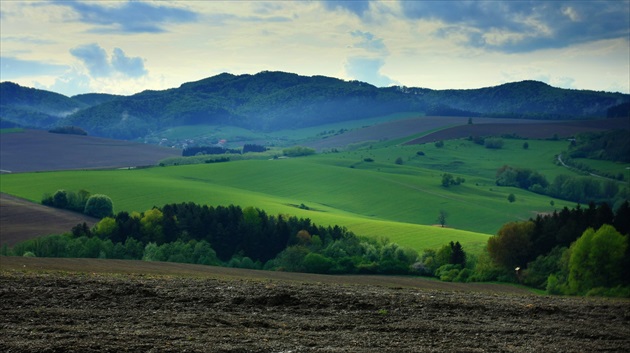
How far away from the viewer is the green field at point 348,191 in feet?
352

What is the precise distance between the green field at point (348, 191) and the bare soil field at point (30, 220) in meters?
9.90

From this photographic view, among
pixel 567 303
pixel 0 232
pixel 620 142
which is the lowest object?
pixel 0 232

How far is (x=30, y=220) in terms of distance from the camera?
314 feet

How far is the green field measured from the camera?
10719 cm

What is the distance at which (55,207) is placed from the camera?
4296 inches

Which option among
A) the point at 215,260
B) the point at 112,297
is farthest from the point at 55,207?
the point at 112,297

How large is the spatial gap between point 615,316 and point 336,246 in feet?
165

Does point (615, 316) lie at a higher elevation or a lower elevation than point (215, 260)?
higher

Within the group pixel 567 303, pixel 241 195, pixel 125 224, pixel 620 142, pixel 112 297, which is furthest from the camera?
pixel 620 142

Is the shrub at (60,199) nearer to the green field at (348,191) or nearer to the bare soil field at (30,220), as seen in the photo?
the bare soil field at (30,220)

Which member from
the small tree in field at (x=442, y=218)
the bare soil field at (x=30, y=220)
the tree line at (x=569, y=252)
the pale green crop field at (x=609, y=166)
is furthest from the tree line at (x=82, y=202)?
the pale green crop field at (x=609, y=166)

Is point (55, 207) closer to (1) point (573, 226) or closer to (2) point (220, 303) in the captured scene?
(1) point (573, 226)

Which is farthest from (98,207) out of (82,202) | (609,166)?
(609,166)

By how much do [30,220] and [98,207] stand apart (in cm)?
1164
